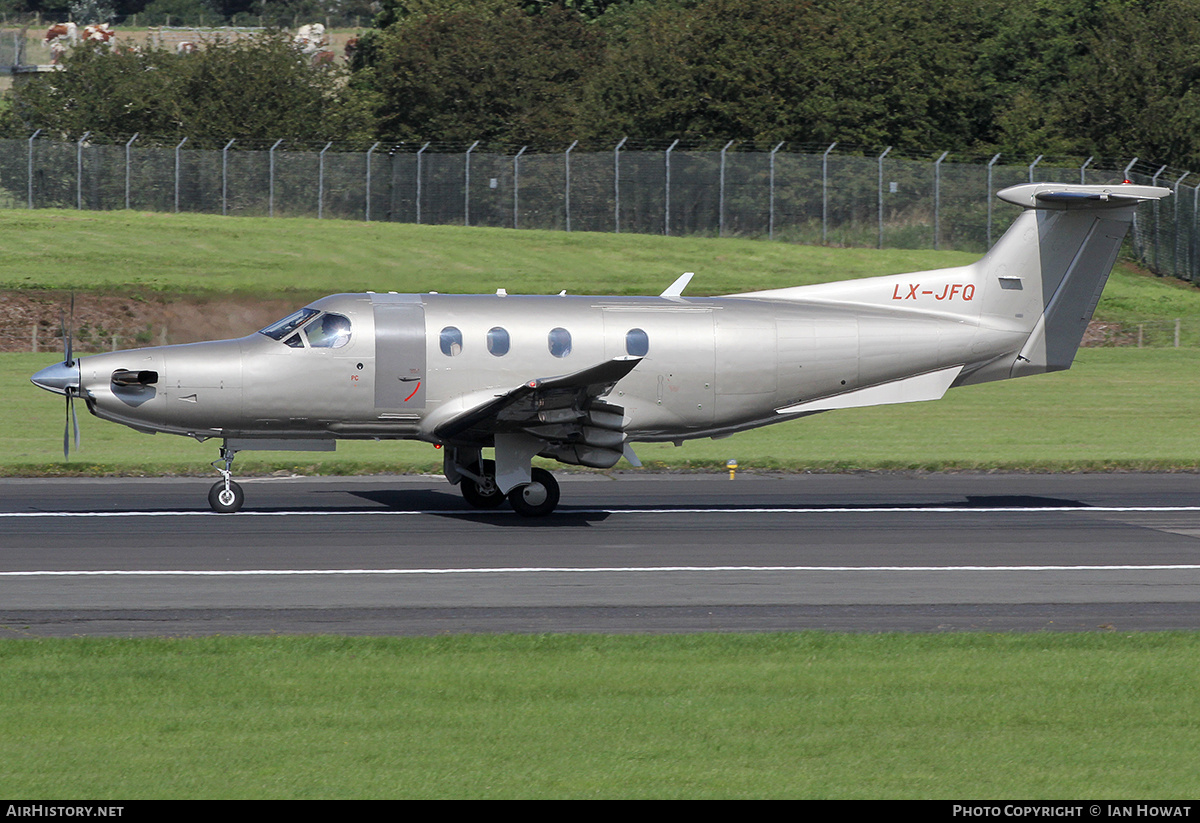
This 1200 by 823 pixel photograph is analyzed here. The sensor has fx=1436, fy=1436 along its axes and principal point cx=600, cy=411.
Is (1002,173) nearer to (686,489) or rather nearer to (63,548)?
(686,489)

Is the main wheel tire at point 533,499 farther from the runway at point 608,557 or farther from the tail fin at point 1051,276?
the tail fin at point 1051,276

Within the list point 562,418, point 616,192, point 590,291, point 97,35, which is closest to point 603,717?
point 562,418

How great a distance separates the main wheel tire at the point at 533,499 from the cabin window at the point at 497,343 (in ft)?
5.61

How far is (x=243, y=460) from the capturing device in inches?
969

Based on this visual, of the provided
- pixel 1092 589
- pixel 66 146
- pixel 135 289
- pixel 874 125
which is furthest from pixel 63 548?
pixel 874 125

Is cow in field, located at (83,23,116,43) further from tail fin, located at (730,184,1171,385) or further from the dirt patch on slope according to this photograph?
tail fin, located at (730,184,1171,385)

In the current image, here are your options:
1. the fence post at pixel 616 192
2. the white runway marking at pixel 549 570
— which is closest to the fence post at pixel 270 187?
the fence post at pixel 616 192

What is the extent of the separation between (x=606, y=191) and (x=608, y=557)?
38133 millimetres

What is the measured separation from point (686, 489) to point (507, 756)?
558 inches

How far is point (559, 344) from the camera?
1939 cm

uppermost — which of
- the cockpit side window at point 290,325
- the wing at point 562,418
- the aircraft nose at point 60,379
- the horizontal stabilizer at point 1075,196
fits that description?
the horizontal stabilizer at point 1075,196

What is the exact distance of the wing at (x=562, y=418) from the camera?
17.8 meters

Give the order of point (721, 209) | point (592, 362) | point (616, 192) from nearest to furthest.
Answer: point (592, 362), point (721, 209), point (616, 192)

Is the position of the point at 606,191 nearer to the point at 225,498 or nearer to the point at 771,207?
the point at 771,207
